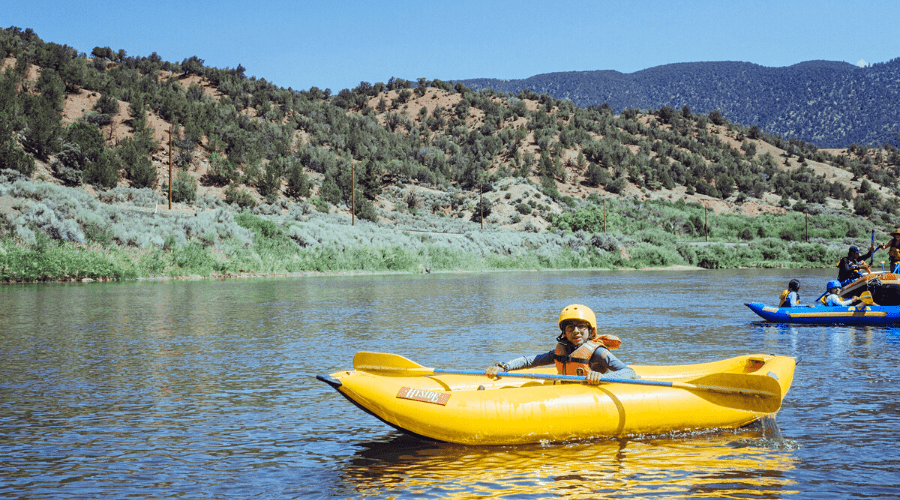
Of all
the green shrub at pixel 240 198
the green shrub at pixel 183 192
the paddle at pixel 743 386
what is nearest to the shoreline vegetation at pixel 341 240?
the green shrub at pixel 240 198

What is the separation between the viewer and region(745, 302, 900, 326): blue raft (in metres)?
17.0

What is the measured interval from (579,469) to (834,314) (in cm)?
1288

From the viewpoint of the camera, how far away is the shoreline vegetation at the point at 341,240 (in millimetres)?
32938

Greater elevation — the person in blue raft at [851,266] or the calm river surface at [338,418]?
the person in blue raft at [851,266]

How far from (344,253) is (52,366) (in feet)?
104

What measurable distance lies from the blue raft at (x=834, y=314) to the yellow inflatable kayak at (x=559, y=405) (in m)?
10.0

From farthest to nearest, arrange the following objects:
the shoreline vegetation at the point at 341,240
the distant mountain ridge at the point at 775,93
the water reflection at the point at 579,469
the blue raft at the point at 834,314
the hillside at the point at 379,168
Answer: the distant mountain ridge at the point at 775,93, the hillside at the point at 379,168, the shoreline vegetation at the point at 341,240, the blue raft at the point at 834,314, the water reflection at the point at 579,469

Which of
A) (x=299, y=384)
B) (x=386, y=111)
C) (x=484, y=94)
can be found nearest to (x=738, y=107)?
(x=484, y=94)

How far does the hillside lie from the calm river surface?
2112 cm

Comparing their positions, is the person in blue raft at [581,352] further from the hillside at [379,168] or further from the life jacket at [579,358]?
the hillside at [379,168]

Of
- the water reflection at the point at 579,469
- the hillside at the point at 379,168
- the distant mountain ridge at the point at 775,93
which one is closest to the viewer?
the water reflection at the point at 579,469

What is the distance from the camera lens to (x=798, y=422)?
8.10m

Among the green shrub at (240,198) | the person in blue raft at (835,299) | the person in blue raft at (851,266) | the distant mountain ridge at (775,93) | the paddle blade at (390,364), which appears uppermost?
the distant mountain ridge at (775,93)

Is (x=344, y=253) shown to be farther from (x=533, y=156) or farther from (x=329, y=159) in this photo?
(x=533, y=156)
